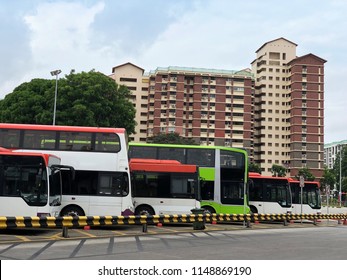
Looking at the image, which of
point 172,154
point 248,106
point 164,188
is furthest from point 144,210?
point 248,106

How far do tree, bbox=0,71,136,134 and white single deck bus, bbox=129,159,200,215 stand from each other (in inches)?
821

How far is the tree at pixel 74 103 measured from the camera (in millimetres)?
40000

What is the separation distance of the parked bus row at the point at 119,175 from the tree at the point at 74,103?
19.9 m

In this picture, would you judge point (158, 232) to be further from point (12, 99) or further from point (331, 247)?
point (12, 99)

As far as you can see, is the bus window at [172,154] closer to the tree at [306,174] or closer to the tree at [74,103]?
the tree at [74,103]

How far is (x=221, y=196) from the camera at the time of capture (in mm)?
22141

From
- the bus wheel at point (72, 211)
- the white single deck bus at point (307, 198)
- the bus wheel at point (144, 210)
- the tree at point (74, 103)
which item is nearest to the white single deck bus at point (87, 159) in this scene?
the bus wheel at point (72, 211)

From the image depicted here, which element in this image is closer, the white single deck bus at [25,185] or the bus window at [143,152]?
the white single deck bus at [25,185]

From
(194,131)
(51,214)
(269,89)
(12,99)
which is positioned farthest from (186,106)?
(51,214)

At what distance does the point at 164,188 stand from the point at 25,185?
6923 millimetres

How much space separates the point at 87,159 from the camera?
17.5m

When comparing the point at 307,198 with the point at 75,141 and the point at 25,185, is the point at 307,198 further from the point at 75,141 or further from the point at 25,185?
the point at 25,185

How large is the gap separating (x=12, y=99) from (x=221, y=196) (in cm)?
3030

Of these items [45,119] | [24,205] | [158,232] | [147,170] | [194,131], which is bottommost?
[158,232]
